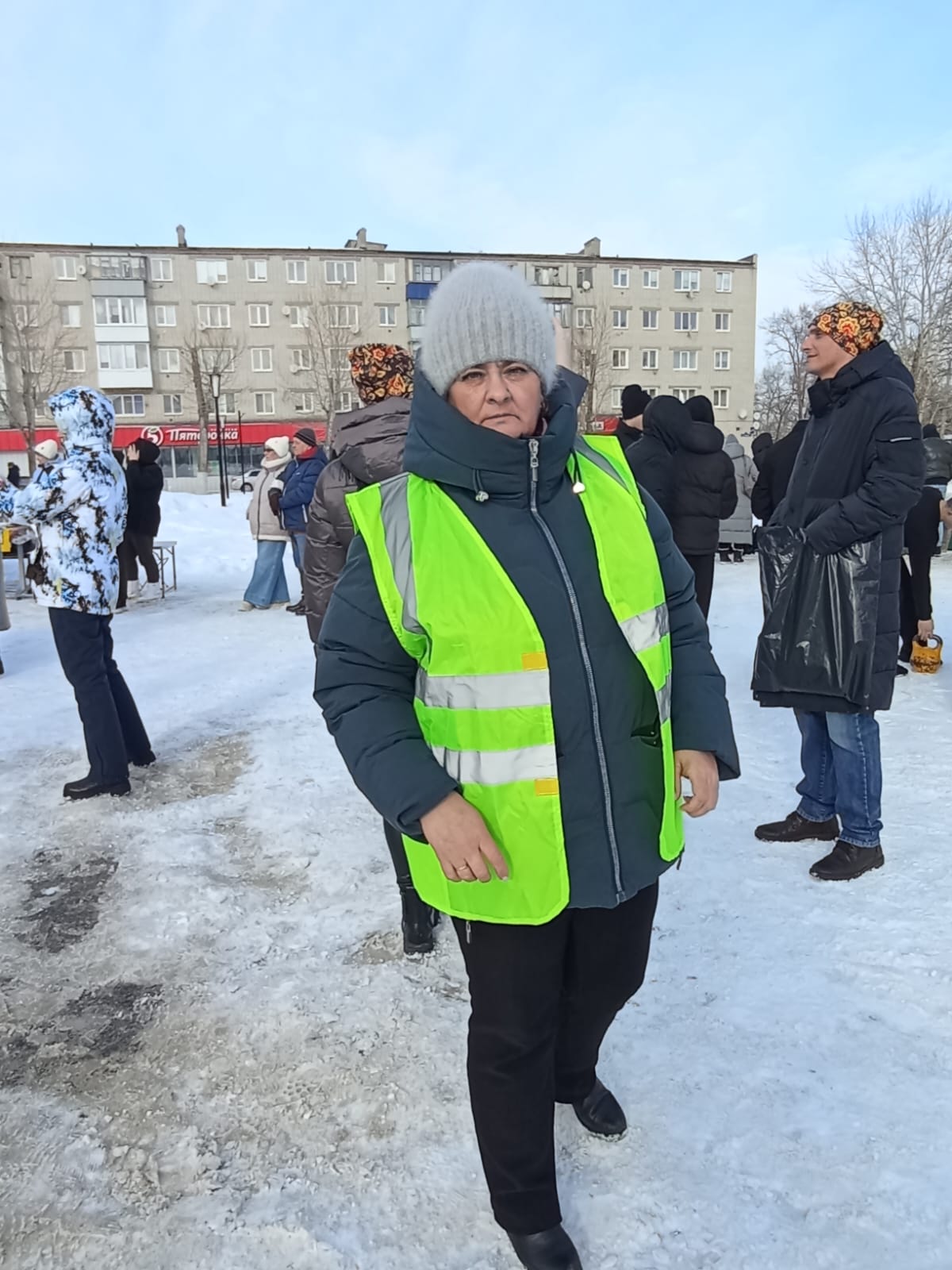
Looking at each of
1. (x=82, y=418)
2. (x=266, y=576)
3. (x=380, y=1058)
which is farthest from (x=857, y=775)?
(x=266, y=576)

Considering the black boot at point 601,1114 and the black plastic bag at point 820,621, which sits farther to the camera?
the black plastic bag at point 820,621

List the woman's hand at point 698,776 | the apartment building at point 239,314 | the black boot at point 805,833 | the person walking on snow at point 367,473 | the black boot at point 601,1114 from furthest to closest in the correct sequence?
1. the apartment building at point 239,314
2. the black boot at point 805,833
3. the person walking on snow at point 367,473
4. the black boot at point 601,1114
5. the woman's hand at point 698,776

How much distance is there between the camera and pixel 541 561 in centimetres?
171

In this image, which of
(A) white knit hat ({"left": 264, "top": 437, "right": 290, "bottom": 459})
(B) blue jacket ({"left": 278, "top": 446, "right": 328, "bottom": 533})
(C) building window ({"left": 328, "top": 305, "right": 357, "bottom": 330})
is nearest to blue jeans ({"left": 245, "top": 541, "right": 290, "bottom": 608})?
(B) blue jacket ({"left": 278, "top": 446, "right": 328, "bottom": 533})

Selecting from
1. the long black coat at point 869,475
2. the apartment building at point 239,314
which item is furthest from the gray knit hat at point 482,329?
the apartment building at point 239,314

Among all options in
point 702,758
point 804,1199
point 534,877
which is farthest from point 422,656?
point 804,1199

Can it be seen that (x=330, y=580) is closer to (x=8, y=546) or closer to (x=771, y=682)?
(x=771, y=682)

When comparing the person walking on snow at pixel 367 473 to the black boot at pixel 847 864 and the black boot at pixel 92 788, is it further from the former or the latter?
the black boot at pixel 92 788

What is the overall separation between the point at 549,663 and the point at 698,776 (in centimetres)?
48

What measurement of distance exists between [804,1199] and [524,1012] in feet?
2.81

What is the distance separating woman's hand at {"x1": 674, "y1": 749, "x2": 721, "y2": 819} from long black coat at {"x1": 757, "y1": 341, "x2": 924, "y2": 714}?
1.77 m

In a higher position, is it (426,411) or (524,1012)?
(426,411)

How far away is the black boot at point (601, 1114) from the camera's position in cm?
220

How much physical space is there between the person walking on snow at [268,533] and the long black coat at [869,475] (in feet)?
24.9
